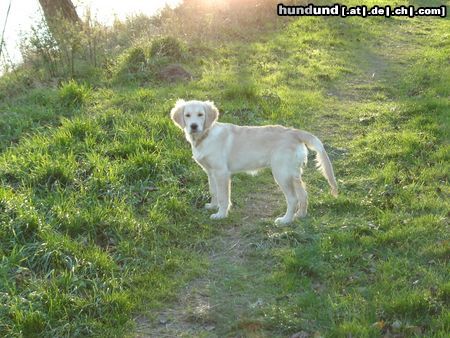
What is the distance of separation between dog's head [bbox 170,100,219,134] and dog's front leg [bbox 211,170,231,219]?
51cm

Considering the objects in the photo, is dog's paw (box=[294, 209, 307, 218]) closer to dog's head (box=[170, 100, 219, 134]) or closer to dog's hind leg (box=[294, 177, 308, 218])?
dog's hind leg (box=[294, 177, 308, 218])

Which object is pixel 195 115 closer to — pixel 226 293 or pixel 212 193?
pixel 212 193

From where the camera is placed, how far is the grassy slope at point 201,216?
384cm

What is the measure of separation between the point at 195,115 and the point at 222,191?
834 millimetres

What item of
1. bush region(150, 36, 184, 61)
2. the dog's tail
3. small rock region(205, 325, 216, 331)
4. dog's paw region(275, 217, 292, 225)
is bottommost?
small rock region(205, 325, 216, 331)

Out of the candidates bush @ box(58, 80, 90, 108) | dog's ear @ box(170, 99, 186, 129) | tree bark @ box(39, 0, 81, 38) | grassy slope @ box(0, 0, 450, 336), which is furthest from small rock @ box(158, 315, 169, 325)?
tree bark @ box(39, 0, 81, 38)

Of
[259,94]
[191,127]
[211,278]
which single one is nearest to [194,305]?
[211,278]

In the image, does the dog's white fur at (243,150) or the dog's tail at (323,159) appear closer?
the dog's tail at (323,159)

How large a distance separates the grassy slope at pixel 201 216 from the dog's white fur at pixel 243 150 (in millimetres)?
297

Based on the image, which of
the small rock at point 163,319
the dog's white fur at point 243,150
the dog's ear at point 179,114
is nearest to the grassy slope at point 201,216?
the small rock at point 163,319

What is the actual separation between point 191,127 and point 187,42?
6.34m

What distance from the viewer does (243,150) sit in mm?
5434

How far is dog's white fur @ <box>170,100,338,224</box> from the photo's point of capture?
205 inches

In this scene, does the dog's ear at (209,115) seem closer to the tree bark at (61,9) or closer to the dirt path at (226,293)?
the dirt path at (226,293)
